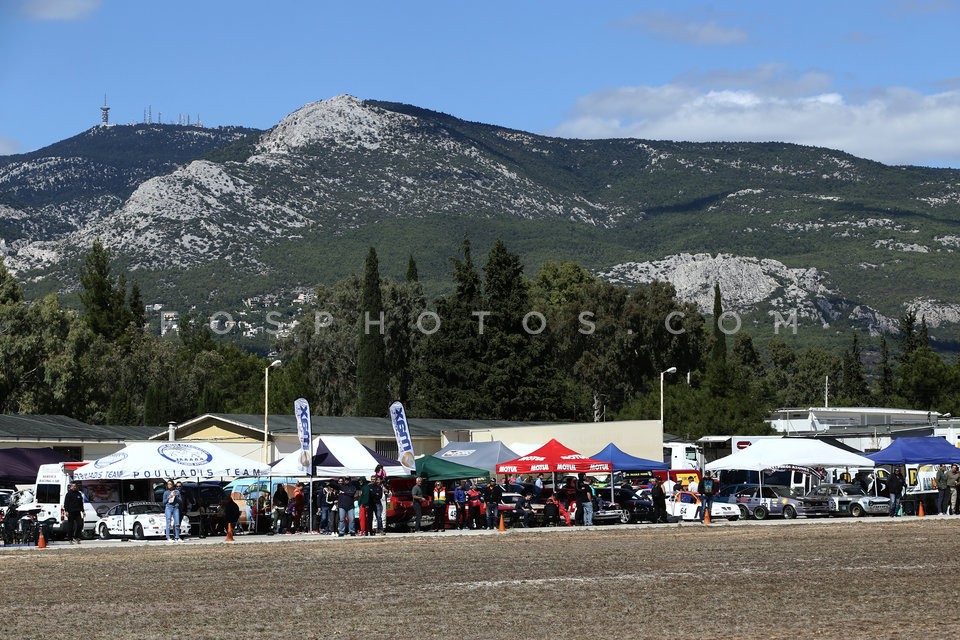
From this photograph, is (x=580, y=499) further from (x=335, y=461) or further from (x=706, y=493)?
(x=335, y=461)

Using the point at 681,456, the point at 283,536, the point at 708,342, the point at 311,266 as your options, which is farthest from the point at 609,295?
the point at 311,266

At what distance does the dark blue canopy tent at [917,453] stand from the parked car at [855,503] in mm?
1290

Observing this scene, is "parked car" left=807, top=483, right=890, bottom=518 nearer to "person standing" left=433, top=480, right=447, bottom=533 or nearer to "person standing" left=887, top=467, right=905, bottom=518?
"person standing" left=887, top=467, right=905, bottom=518

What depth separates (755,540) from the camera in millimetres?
31828

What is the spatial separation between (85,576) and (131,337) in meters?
93.5

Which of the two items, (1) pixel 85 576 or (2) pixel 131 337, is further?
(2) pixel 131 337

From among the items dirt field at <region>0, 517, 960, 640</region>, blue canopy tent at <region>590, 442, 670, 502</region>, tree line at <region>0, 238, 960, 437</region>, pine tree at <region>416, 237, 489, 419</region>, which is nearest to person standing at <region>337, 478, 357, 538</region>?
dirt field at <region>0, 517, 960, 640</region>

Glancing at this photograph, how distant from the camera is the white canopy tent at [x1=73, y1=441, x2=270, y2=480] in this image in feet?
124

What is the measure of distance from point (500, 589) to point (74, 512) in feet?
63.3

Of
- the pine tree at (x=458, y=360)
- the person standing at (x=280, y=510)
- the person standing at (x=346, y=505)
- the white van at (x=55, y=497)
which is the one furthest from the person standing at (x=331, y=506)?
the pine tree at (x=458, y=360)

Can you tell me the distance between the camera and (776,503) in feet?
153

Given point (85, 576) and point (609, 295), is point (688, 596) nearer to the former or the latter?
point (85, 576)

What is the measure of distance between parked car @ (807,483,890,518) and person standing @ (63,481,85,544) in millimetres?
21645

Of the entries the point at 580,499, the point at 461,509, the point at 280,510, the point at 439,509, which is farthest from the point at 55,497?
the point at 580,499
